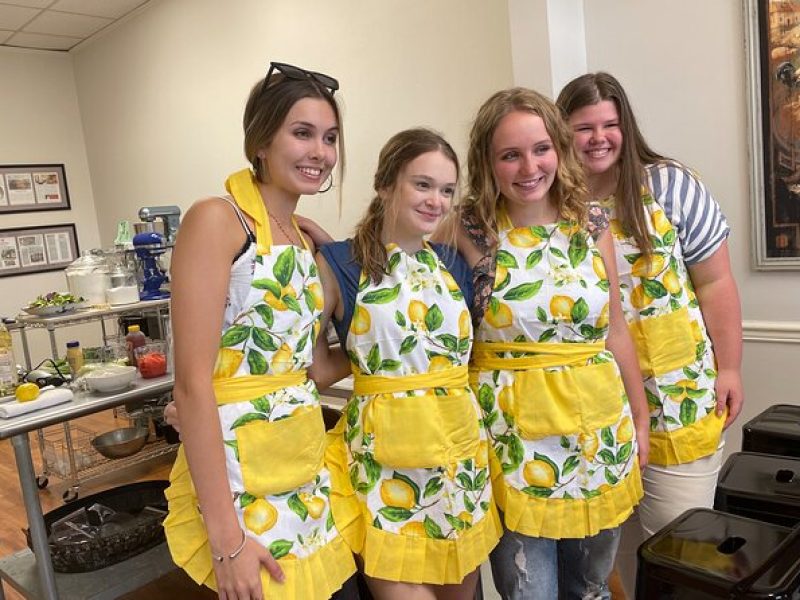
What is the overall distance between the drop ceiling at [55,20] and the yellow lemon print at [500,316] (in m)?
4.37

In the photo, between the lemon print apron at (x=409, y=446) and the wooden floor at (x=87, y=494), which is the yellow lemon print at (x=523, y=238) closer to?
the lemon print apron at (x=409, y=446)

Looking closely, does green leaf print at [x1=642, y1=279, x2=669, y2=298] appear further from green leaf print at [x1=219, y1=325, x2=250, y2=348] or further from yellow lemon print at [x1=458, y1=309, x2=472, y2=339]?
green leaf print at [x1=219, y1=325, x2=250, y2=348]

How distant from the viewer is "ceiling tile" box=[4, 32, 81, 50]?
5.21 metres

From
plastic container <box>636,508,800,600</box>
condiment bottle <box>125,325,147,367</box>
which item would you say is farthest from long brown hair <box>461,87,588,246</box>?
condiment bottle <box>125,325,147,367</box>

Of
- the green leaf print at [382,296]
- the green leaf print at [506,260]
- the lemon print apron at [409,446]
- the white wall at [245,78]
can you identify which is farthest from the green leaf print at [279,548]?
the white wall at [245,78]

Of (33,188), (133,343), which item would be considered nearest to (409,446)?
(133,343)

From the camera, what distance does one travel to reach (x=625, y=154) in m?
1.61

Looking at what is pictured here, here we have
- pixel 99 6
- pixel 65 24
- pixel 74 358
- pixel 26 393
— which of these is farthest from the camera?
pixel 65 24

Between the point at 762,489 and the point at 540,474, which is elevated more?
the point at 540,474

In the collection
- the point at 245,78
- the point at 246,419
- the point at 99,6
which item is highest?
the point at 99,6

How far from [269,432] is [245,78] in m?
Result: 3.42

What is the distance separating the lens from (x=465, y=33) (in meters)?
2.94

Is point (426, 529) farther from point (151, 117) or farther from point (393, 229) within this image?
point (151, 117)

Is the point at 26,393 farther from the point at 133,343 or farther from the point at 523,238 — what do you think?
the point at 523,238
